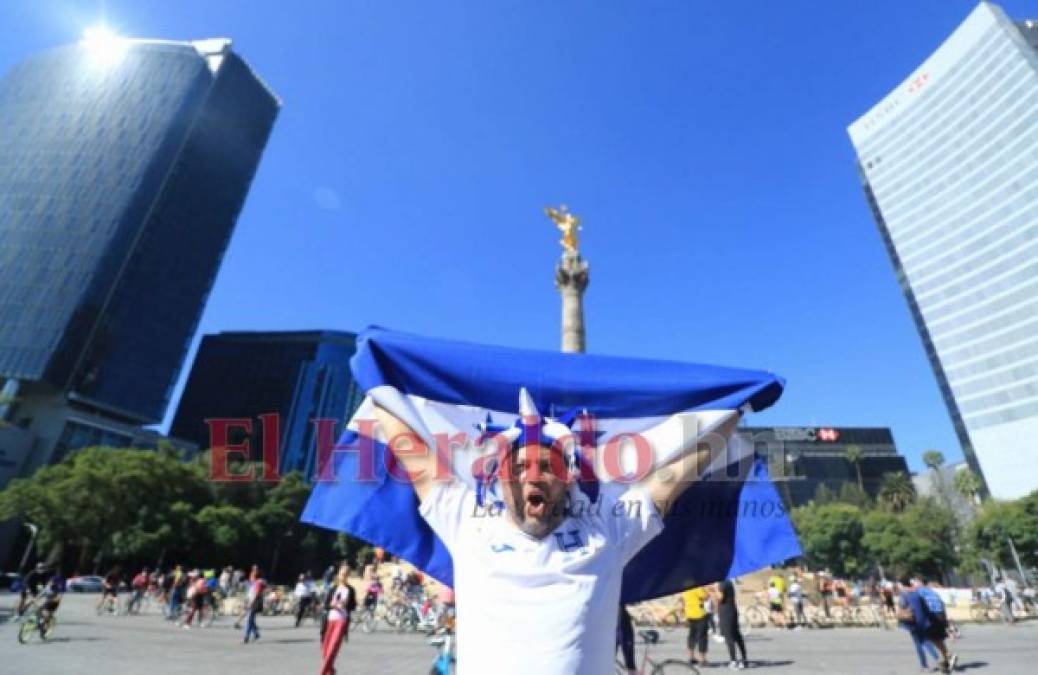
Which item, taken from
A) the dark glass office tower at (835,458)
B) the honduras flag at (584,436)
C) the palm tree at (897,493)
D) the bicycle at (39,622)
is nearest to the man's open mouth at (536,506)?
the honduras flag at (584,436)

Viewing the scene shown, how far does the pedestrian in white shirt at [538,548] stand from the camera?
2490 millimetres

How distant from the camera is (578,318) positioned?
3284 cm

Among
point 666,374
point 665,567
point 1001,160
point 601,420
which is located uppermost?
point 1001,160

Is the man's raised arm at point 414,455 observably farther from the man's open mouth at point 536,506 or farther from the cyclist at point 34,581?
the cyclist at point 34,581

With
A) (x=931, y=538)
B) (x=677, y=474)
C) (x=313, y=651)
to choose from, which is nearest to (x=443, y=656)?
(x=677, y=474)

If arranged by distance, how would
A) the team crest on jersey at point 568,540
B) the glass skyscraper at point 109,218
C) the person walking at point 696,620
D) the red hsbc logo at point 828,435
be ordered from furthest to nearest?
the red hsbc logo at point 828,435, the glass skyscraper at point 109,218, the person walking at point 696,620, the team crest on jersey at point 568,540

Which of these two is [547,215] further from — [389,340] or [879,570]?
[879,570]

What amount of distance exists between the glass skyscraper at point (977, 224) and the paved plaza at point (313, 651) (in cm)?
8154

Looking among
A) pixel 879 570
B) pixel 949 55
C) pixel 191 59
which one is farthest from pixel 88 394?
pixel 949 55

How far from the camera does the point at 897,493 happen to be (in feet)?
255

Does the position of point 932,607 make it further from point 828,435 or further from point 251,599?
point 828,435

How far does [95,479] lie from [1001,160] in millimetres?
122156

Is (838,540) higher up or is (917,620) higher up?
(838,540)

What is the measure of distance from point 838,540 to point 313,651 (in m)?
60.1
